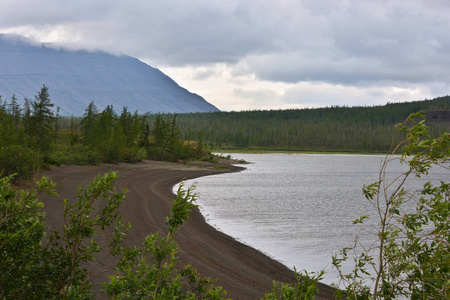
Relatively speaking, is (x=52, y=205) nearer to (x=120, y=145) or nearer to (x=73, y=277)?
(x=73, y=277)

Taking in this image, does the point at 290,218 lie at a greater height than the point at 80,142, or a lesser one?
lesser

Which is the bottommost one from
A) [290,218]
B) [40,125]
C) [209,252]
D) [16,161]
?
[290,218]

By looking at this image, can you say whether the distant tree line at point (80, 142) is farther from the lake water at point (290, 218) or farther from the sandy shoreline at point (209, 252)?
the lake water at point (290, 218)

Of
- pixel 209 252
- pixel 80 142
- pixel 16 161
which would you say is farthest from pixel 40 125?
pixel 209 252

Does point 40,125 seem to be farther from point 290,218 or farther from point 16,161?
point 290,218

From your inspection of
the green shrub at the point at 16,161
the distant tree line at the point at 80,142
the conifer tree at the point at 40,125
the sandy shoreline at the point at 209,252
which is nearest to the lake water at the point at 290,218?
the sandy shoreline at the point at 209,252

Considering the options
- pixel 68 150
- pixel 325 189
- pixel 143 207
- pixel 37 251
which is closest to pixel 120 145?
pixel 68 150

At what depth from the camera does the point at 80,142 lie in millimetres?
70250

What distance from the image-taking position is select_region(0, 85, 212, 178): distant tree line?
2993cm

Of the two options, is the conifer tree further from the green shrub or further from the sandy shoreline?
the sandy shoreline

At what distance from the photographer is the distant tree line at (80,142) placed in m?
29.9

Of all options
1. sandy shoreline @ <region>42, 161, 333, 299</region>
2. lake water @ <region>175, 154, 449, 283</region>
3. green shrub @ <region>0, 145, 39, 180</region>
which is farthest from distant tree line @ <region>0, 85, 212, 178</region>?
lake water @ <region>175, 154, 449, 283</region>

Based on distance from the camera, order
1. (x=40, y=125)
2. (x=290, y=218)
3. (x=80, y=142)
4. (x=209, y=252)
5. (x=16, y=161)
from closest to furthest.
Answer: (x=209, y=252), (x=16, y=161), (x=290, y=218), (x=40, y=125), (x=80, y=142)

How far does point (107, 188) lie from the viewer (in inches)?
187
